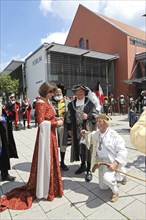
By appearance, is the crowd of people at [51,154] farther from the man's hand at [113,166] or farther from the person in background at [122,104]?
the person in background at [122,104]

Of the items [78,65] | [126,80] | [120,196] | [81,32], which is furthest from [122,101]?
[120,196]

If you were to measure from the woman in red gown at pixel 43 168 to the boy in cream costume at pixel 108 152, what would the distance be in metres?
0.67

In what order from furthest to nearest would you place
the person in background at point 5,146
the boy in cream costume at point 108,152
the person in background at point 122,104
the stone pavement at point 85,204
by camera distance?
the person in background at point 122,104
the person in background at point 5,146
the boy in cream costume at point 108,152
the stone pavement at point 85,204

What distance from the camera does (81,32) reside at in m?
23.7

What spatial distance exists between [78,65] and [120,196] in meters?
15.7

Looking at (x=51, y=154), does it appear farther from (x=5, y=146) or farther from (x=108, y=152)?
(x=5, y=146)

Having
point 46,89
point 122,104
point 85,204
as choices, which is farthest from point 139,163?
point 122,104

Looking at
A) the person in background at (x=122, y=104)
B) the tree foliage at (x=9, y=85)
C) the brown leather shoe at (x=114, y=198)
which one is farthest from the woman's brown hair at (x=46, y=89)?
the tree foliage at (x=9, y=85)

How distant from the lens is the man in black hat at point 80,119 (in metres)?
3.53

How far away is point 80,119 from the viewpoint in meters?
3.59

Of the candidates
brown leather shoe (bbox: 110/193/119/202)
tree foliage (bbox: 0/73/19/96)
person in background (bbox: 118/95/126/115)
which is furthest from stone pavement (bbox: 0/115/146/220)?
tree foliage (bbox: 0/73/19/96)

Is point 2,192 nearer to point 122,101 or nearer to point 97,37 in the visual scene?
point 122,101

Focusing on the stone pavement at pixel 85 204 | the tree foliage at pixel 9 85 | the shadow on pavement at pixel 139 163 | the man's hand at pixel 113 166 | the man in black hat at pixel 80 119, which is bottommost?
the stone pavement at pixel 85 204

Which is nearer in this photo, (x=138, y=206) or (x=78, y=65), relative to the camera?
(x=138, y=206)
